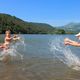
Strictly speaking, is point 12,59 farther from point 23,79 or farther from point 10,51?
point 23,79

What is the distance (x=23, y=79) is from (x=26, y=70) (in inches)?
98.7

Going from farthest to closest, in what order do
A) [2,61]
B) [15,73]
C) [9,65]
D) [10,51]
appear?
1. [10,51]
2. [2,61]
3. [9,65]
4. [15,73]

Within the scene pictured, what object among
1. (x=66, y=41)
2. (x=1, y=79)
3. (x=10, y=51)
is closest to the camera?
(x=66, y=41)

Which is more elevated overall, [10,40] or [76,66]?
[10,40]

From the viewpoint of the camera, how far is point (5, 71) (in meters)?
16.8

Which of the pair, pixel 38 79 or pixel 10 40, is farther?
pixel 10 40

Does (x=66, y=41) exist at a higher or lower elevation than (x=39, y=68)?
higher

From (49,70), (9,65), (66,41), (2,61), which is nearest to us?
(66,41)

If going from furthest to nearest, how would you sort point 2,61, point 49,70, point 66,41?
point 2,61 < point 49,70 < point 66,41

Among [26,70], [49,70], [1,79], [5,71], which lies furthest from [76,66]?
[1,79]

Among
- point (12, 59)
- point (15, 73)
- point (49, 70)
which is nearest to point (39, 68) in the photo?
point (49, 70)

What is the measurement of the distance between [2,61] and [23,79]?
22.9 feet

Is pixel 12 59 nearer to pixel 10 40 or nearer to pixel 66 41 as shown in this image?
pixel 10 40

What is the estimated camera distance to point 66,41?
12.4 metres
